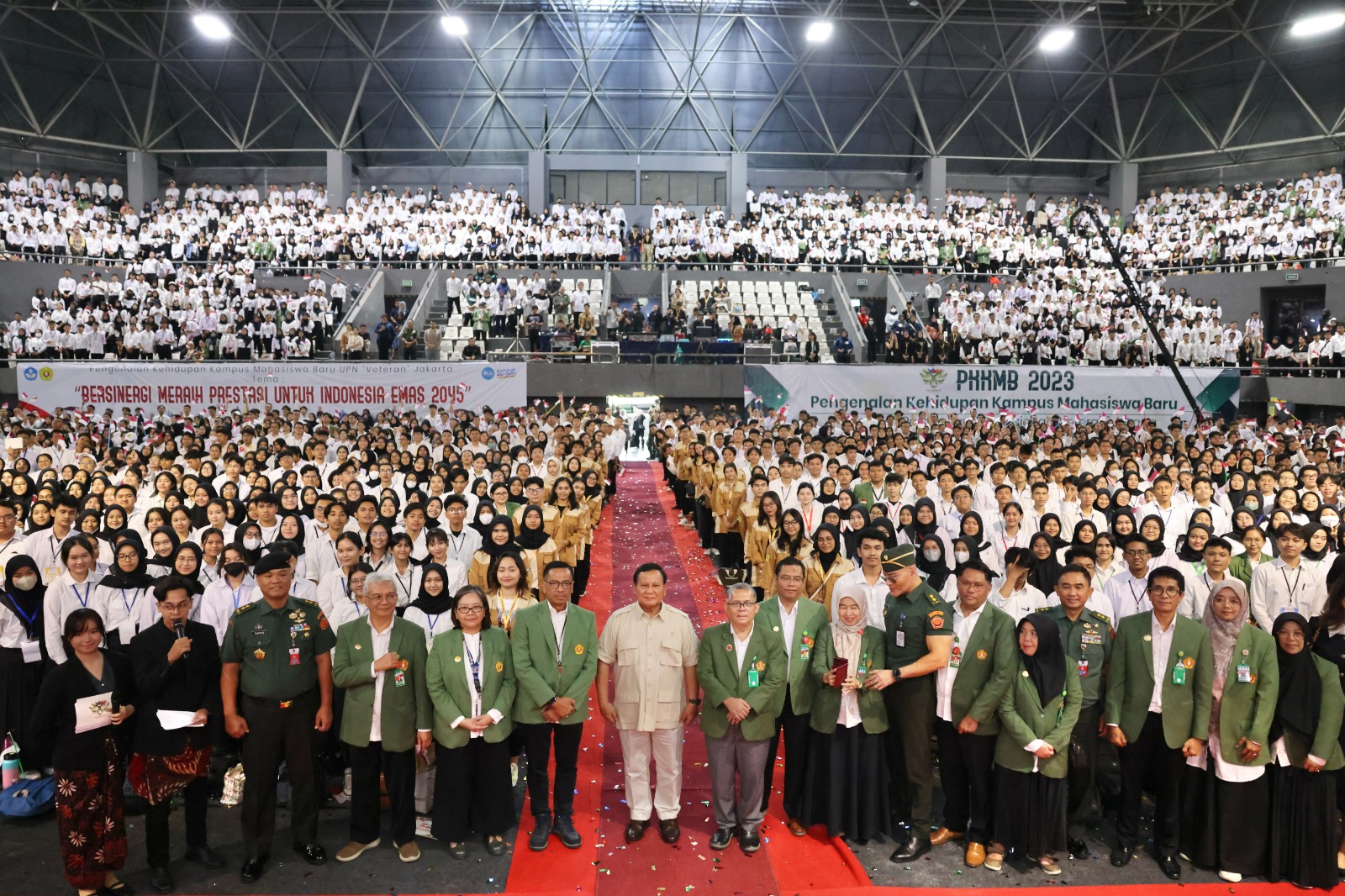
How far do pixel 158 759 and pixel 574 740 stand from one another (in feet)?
6.80

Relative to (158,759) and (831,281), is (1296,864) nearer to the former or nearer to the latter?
(158,759)

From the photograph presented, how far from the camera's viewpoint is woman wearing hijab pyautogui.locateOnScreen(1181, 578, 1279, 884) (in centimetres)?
452

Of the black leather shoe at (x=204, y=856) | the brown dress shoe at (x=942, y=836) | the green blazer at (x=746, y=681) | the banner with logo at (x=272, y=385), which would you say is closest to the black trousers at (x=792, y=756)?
the green blazer at (x=746, y=681)

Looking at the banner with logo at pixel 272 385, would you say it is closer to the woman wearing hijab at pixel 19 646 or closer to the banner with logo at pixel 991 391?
the banner with logo at pixel 991 391

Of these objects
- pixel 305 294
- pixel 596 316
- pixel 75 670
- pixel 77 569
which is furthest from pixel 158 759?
pixel 305 294

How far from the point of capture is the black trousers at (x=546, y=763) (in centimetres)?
498

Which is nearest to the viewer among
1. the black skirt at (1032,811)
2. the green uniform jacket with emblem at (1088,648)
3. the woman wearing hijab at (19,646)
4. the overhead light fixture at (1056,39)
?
the black skirt at (1032,811)

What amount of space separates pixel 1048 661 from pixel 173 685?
172 inches

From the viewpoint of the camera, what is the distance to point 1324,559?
5953 millimetres

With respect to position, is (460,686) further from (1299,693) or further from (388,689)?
(1299,693)

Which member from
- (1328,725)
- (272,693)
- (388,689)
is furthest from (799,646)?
(272,693)

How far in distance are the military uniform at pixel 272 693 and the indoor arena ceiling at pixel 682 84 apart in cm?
2562

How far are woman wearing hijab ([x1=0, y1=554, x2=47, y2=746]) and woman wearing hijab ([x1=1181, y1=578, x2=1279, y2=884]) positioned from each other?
644cm

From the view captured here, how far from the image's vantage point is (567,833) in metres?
4.97
